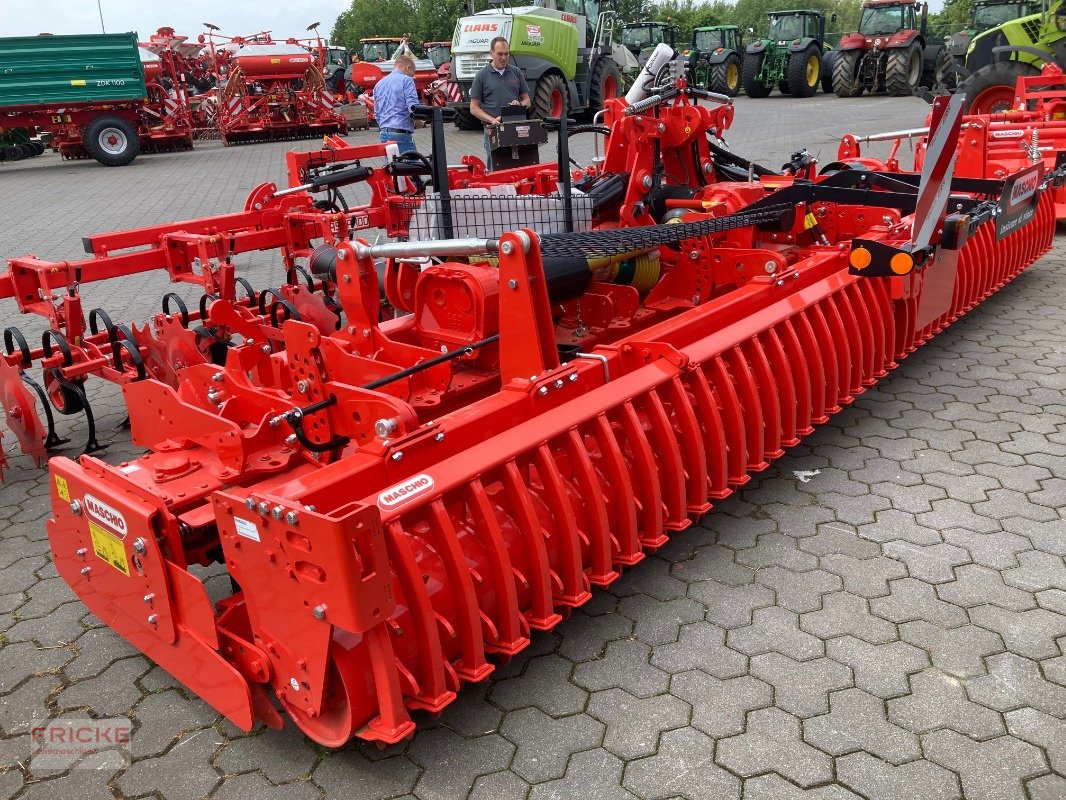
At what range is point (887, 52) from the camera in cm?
2175

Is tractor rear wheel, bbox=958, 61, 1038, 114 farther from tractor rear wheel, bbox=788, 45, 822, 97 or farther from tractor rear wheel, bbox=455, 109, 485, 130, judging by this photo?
tractor rear wheel, bbox=788, 45, 822, 97

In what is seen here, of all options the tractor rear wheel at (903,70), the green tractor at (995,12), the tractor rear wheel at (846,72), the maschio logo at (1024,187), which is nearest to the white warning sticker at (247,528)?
the maschio logo at (1024,187)

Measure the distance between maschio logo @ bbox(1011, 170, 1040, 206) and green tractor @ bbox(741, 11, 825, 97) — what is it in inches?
795

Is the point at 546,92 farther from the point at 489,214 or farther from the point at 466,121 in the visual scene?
the point at 489,214

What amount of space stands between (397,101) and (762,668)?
7.46 metres

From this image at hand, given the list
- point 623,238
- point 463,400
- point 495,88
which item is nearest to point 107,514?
point 463,400

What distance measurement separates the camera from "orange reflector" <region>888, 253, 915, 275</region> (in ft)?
12.0

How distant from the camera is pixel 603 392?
3.00 meters

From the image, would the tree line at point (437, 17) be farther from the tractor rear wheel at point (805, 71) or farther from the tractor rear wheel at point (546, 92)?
the tractor rear wheel at point (546, 92)

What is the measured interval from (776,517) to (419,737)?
71.5 inches

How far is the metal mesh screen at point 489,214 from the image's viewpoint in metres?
4.37

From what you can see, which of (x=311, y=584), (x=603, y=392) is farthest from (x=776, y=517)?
(x=311, y=584)

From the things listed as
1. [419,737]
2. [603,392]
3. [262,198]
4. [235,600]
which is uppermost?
[262,198]

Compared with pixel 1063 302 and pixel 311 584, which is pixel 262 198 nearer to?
pixel 311 584
